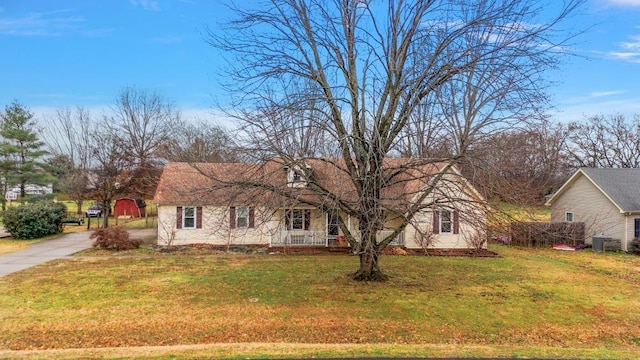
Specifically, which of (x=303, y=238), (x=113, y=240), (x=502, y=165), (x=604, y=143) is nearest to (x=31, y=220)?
(x=113, y=240)

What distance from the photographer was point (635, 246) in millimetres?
21406

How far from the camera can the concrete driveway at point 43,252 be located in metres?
15.3

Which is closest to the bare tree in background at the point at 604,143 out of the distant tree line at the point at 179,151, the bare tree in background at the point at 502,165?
the distant tree line at the point at 179,151

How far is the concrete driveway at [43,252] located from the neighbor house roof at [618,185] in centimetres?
2832

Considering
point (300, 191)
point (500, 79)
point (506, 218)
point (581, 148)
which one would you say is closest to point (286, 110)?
point (300, 191)

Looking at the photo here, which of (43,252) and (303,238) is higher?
(303,238)

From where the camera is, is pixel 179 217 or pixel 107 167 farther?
pixel 107 167

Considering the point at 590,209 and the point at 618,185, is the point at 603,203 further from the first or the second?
the point at 618,185

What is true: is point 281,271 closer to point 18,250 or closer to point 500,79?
point 500,79

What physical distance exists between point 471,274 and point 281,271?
22.9 ft

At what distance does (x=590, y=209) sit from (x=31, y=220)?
110 feet

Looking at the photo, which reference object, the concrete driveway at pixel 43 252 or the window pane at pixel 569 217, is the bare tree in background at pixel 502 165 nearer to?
the concrete driveway at pixel 43 252

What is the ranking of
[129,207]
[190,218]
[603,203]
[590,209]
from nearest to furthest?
[190,218] < [603,203] < [590,209] < [129,207]

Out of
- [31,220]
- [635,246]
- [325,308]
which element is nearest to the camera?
[325,308]
